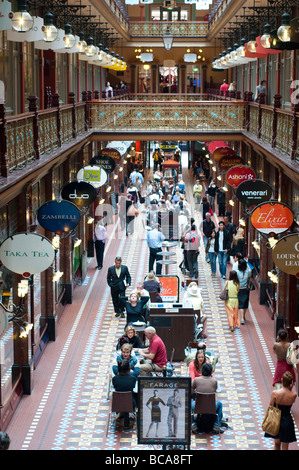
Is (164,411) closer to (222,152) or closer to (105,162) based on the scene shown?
(105,162)

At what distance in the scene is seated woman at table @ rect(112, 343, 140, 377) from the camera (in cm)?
1345

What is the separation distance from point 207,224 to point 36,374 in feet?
32.4

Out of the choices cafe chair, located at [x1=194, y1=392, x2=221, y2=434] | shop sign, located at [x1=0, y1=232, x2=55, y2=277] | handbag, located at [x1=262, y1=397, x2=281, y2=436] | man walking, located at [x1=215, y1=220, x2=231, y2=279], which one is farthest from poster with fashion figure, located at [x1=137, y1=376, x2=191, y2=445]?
man walking, located at [x1=215, y1=220, x2=231, y2=279]

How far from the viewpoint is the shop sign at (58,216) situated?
1672cm

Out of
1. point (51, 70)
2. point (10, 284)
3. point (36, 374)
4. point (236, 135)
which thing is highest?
point (51, 70)

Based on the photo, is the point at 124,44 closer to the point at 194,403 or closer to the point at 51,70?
the point at 51,70

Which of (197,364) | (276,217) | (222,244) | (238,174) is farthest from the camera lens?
(222,244)

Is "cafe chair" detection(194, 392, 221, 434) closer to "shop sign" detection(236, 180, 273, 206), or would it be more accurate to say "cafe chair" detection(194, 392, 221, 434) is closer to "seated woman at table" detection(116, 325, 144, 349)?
"seated woman at table" detection(116, 325, 144, 349)

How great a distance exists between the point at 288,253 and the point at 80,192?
796cm

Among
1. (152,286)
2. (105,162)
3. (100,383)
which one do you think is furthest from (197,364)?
(105,162)

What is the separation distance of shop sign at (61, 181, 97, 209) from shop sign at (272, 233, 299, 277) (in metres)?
7.57

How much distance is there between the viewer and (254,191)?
1917 centimetres

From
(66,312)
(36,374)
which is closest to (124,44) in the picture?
(66,312)

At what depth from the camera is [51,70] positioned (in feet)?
78.1
